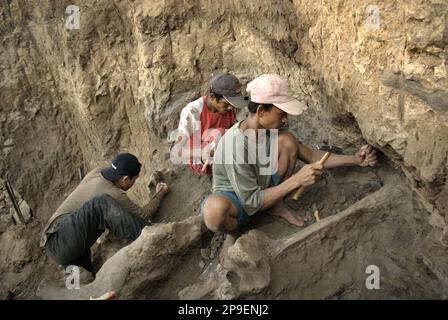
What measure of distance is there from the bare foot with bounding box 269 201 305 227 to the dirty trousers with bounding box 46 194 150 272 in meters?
1.00

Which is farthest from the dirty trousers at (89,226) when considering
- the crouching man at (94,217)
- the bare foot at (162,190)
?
the bare foot at (162,190)

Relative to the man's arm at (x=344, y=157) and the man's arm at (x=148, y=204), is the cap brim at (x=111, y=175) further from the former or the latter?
the man's arm at (x=344, y=157)

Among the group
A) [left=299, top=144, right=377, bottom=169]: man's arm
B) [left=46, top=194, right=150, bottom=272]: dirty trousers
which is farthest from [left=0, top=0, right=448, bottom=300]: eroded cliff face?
[left=46, top=194, right=150, bottom=272]: dirty trousers

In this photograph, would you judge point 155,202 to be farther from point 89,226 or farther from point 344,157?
point 344,157

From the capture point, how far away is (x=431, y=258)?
2.45 metres

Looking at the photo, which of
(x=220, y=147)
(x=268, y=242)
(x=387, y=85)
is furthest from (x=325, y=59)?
(x=268, y=242)

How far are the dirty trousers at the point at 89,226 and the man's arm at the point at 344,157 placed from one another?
129 centimetres

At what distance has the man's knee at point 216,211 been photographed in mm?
2822

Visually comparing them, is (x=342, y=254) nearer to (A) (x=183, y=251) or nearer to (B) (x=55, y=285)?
(A) (x=183, y=251)

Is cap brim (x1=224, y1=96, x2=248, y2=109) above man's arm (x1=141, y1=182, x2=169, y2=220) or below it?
above

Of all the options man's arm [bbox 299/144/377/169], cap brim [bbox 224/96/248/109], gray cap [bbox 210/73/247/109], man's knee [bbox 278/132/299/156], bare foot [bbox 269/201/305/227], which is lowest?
bare foot [bbox 269/201/305/227]

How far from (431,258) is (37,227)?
4.14m

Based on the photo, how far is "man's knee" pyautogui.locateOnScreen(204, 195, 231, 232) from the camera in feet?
9.26

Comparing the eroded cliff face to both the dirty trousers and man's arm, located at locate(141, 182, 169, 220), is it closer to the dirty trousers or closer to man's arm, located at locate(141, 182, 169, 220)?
man's arm, located at locate(141, 182, 169, 220)
